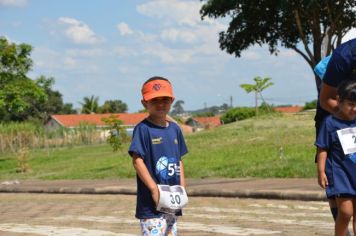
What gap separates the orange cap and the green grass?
10.2 metres

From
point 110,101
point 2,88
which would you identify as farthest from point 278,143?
point 110,101

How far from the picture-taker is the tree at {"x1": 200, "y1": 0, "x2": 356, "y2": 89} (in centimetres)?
3312

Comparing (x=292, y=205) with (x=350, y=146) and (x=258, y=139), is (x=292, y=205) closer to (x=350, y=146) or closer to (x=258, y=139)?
(x=350, y=146)

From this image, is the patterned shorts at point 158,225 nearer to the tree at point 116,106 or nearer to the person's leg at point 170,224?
Answer: the person's leg at point 170,224

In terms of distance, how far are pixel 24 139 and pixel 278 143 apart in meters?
28.9

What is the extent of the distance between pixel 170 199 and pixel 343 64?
1613 mm

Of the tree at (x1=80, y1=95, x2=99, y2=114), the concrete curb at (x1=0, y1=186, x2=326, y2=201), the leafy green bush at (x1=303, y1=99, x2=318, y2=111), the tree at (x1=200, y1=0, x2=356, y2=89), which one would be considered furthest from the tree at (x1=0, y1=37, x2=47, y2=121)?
the tree at (x1=80, y1=95, x2=99, y2=114)

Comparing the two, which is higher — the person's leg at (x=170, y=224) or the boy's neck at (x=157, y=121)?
the boy's neck at (x=157, y=121)

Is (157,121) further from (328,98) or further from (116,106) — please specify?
(116,106)

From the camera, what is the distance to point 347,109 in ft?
17.5

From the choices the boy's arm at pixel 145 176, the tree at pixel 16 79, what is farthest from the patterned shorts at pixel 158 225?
the tree at pixel 16 79

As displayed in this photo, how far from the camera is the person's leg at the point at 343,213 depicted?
5.39m

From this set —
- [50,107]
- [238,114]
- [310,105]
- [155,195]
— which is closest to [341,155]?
[155,195]

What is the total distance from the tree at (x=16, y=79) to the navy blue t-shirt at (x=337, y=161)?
1308 inches
